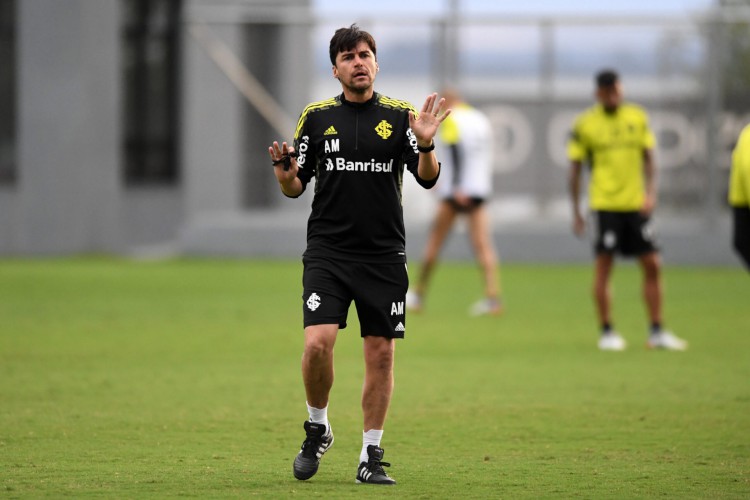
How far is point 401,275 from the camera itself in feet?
21.7

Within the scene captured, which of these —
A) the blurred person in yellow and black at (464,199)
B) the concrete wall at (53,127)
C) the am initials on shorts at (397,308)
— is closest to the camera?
the am initials on shorts at (397,308)

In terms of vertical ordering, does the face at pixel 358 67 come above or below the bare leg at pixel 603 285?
above

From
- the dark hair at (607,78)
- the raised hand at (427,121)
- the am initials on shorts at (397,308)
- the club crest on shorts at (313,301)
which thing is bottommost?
the am initials on shorts at (397,308)

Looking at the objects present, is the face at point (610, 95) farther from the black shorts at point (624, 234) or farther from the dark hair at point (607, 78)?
the black shorts at point (624, 234)

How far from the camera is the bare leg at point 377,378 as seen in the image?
6.49 metres

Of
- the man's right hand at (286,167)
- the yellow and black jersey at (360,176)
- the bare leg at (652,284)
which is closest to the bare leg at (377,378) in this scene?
the yellow and black jersey at (360,176)

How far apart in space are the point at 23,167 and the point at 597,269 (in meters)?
13.6

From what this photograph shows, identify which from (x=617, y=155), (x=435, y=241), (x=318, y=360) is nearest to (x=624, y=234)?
(x=617, y=155)

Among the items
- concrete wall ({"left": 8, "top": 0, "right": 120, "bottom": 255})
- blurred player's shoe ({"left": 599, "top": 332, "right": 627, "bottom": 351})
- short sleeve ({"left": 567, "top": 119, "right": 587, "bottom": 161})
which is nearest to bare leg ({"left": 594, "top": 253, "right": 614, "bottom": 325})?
blurred player's shoe ({"left": 599, "top": 332, "right": 627, "bottom": 351})

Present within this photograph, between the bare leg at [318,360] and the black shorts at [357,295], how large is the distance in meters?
0.05

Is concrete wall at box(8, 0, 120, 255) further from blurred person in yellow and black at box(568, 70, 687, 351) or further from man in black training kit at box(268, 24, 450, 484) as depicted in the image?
man in black training kit at box(268, 24, 450, 484)

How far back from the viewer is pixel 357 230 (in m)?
6.54

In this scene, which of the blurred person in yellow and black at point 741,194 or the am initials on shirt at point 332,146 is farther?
the blurred person in yellow and black at point 741,194

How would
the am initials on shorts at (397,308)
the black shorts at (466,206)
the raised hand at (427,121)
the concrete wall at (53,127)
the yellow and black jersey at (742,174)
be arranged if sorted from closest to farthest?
the raised hand at (427,121)
the am initials on shorts at (397,308)
the yellow and black jersey at (742,174)
the black shorts at (466,206)
the concrete wall at (53,127)
